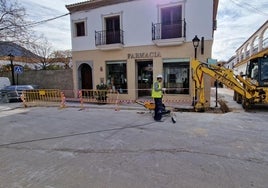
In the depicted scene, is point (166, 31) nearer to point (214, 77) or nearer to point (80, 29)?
point (214, 77)

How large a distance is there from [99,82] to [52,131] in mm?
8143

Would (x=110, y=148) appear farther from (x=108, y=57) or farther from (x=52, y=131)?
(x=108, y=57)

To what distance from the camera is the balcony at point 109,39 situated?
13344mm

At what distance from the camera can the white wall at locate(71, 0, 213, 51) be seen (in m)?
11.2

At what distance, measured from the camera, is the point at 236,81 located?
944 cm

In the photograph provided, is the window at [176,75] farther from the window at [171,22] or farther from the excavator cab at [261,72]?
the excavator cab at [261,72]

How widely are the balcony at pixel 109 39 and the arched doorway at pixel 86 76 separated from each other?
234 cm

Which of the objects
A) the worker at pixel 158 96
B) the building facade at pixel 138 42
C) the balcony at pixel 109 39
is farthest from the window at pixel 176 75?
the worker at pixel 158 96

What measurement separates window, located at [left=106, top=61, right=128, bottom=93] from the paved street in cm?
662

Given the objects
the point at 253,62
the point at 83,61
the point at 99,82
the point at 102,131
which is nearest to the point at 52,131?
the point at 102,131

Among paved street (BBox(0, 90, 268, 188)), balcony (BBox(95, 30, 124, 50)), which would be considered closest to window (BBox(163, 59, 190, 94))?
balcony (BBox(95, 30, 124, 50))

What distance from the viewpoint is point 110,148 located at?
4969mm

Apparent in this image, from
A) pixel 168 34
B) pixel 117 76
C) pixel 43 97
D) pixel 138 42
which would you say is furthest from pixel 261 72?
pixel 43 97

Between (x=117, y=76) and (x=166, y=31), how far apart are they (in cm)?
474
